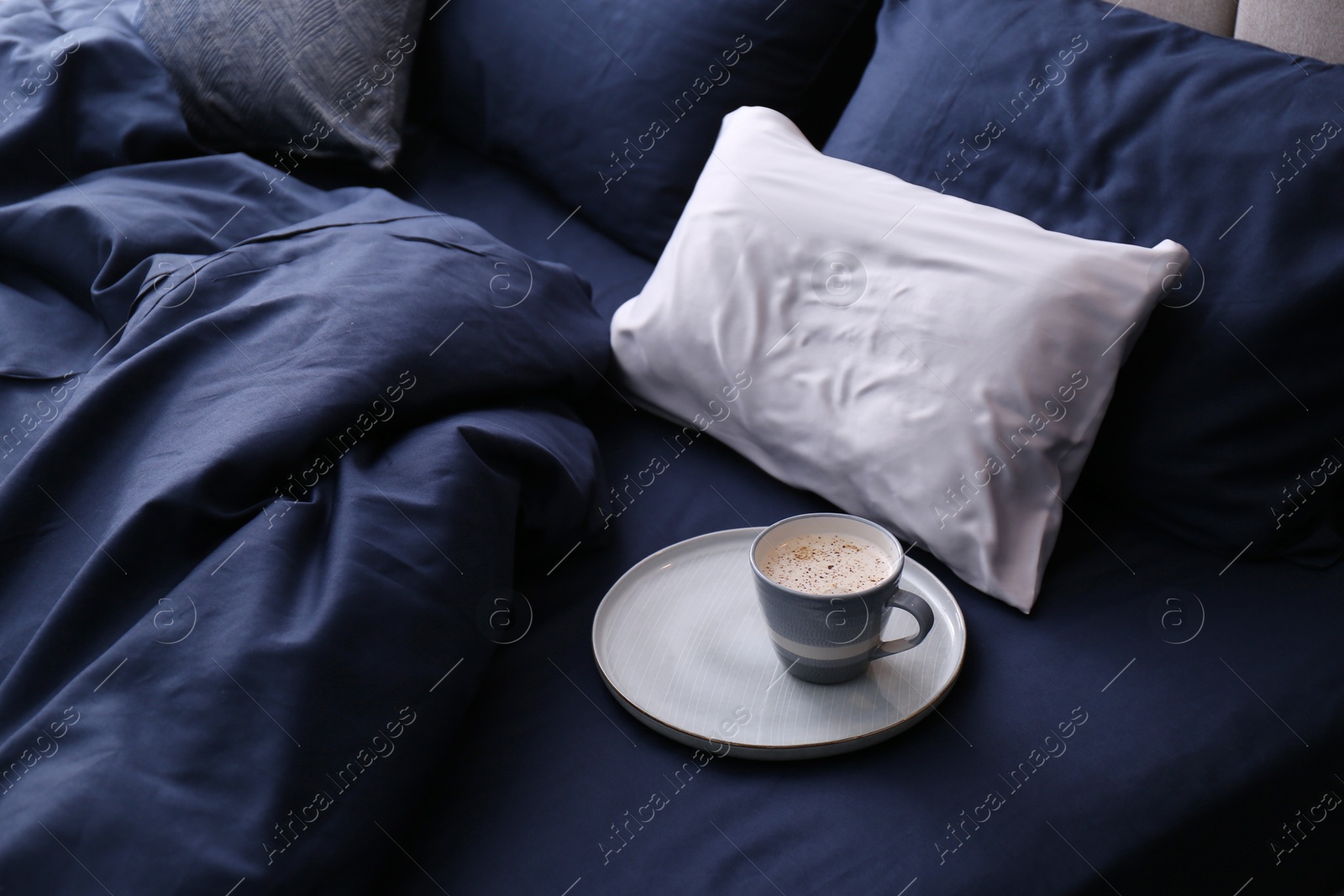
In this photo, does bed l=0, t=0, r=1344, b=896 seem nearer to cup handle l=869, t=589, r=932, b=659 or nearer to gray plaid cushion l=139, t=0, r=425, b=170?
cup handle l=869, t=589, r=932, b=659

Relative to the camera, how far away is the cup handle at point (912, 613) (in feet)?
2.27

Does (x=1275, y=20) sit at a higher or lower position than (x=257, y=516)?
higher

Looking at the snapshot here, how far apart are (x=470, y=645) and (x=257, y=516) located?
0.60ft

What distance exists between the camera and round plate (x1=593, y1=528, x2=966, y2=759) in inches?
27.0

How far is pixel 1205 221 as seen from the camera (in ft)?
2.66

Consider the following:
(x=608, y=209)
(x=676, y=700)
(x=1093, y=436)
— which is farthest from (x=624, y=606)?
(x=608, y=209)

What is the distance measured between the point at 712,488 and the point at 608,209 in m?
0.53

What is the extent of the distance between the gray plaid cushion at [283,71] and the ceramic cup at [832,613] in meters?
1.03

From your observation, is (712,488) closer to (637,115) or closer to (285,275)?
(285,275)

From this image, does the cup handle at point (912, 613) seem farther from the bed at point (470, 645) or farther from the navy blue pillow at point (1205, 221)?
the navy blue pillow at point (1205, 221)

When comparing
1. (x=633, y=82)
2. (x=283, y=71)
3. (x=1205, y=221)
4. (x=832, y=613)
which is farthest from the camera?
(x=283, y=71)

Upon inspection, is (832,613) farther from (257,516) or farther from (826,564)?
(257,516)

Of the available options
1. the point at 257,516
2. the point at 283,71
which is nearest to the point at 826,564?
the point at 257,516

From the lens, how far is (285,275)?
951mm
